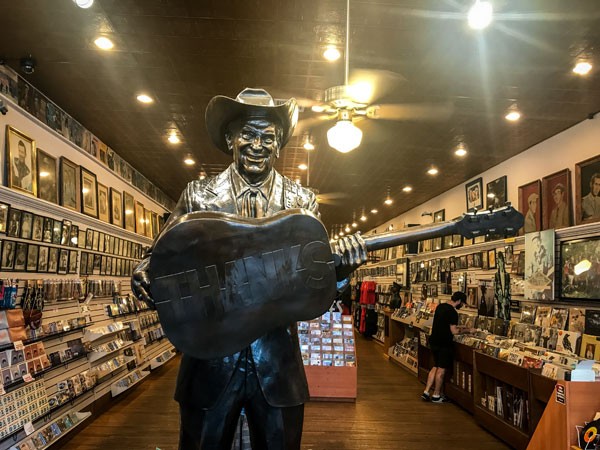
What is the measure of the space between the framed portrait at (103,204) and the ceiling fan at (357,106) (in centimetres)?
332

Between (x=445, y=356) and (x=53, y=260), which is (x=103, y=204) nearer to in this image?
(x=53, y=260)

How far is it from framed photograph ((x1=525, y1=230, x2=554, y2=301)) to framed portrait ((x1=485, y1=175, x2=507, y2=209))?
1230 mm

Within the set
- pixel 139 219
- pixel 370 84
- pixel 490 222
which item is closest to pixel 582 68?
pixel 370 84

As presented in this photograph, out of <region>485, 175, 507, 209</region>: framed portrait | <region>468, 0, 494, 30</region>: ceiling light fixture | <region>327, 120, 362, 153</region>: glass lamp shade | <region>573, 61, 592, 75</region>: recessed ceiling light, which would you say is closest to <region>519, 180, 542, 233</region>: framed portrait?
<region>485, 175, 507, 209</region>: framed portrait

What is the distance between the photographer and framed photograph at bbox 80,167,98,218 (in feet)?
19.3

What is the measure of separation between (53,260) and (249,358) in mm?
4187

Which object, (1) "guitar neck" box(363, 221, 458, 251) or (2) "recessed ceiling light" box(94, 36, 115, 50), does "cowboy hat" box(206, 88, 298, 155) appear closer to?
(1) "guitar neck" box(363, 221, 458, 251)

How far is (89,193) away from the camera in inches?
240

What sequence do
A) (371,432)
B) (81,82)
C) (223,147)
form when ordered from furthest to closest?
1. (371,432)
2. (81,82)
3. (223,147)

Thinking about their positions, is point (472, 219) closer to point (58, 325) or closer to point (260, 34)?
point (260, 34)

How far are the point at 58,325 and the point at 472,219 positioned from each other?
4.64m

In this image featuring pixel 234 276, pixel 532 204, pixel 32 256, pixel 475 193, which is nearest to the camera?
pixel 234 276

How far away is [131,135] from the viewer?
6395 mm

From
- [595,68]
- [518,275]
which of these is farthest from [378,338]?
[595,68]
